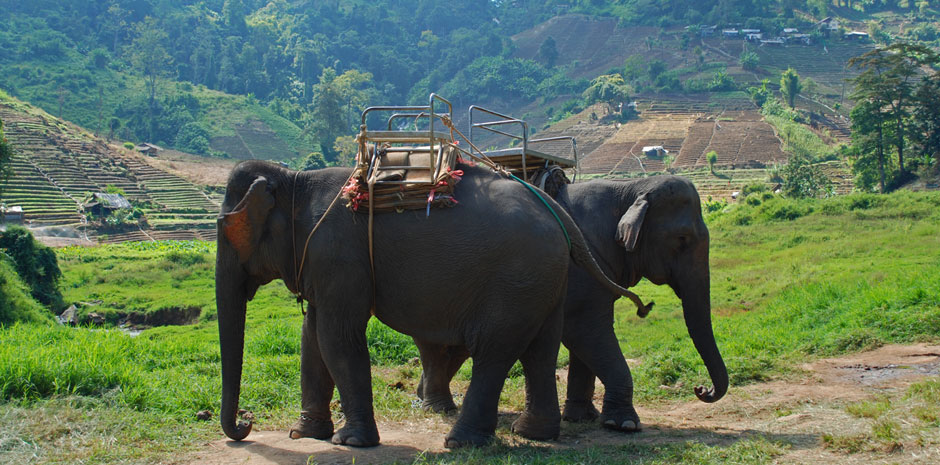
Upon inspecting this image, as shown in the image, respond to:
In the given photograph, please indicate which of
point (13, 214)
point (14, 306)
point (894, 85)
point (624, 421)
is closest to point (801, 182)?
point (894, 85)

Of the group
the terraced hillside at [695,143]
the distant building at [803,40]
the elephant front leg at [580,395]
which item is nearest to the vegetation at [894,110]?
the terraced hillside at [695,143]

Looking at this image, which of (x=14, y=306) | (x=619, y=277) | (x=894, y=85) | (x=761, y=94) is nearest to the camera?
(x=619, y=277)

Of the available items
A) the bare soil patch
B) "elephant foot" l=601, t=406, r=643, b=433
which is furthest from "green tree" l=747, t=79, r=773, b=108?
"elephant foot" l=601, t=406, r=643, b=433

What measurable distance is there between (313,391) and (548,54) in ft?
489

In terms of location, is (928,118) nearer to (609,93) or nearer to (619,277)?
(619,277)

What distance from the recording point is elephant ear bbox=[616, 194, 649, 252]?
7.46 metres

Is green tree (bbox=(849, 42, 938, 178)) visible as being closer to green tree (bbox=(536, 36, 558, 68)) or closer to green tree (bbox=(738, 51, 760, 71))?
green tree (bbox=(738, 51, 760, 71))

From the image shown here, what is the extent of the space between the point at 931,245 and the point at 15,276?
25.1 meters

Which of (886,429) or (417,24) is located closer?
(886,429)

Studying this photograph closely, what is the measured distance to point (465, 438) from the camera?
6.04 metres

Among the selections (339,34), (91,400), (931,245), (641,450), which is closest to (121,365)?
(91,400)

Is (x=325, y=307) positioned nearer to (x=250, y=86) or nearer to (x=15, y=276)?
Result: (x=15, y=276)

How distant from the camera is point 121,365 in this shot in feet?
25.9

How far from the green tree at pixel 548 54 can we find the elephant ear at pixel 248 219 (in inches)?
5800
